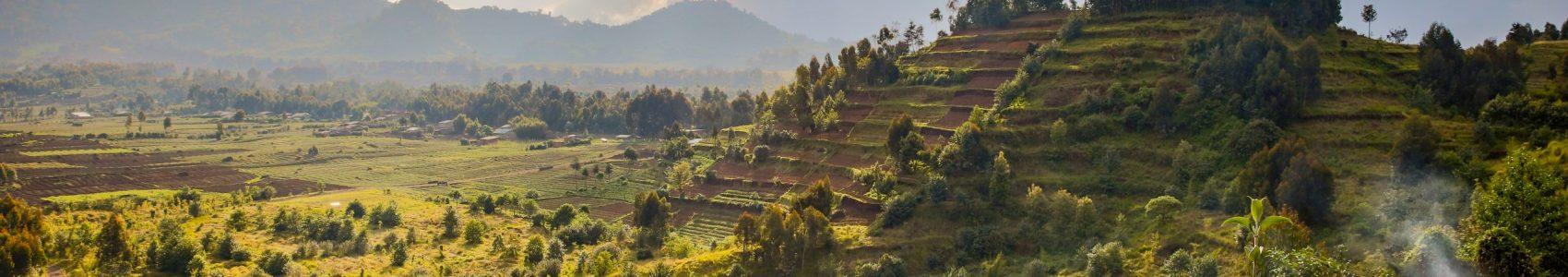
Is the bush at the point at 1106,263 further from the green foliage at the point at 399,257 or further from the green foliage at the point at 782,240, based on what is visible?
the green foliage at the point at 399,257

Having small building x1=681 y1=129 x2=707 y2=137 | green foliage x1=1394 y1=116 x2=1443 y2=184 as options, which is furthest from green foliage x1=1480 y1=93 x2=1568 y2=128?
small building x1=681 y1=129 x2=707 y2=137

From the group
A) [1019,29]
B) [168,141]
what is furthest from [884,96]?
[168,141]

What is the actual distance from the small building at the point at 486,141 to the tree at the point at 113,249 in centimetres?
8403

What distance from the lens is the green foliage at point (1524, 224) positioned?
26.3 metres

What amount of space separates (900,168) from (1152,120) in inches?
594

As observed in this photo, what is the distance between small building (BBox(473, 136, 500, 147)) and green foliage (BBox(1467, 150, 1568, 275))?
116987 millimetres

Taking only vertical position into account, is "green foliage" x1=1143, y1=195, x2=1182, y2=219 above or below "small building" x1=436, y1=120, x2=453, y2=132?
below

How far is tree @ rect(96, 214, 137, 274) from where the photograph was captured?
41.7m

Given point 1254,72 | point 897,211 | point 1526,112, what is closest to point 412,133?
point 897,211

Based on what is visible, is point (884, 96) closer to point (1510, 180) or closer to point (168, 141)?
point (1510, 180)

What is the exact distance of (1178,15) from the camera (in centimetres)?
6844

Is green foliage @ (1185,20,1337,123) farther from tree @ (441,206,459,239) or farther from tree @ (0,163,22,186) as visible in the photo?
tree @ (0,163,22,186)

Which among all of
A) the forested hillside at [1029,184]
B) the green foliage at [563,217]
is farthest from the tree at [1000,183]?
the green foliage at [563,217]

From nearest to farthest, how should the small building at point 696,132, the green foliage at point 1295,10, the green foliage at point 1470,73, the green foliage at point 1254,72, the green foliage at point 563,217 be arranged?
the green foliage at point 1470,73 → the green foliage at point 1254,72 → the green foliage at point 563,217 → the green foliage at point 1295,10 → the small building at point 696,132
